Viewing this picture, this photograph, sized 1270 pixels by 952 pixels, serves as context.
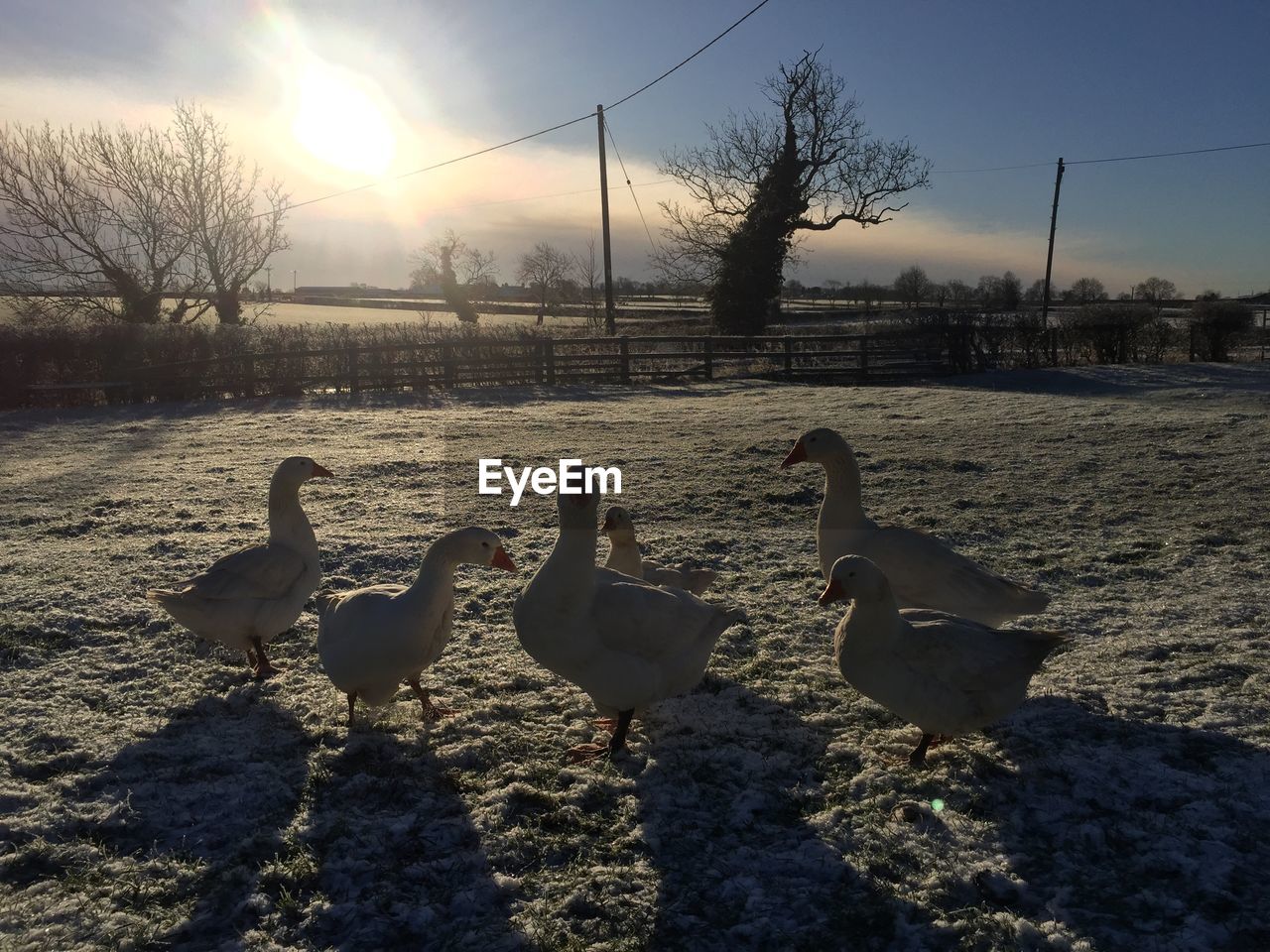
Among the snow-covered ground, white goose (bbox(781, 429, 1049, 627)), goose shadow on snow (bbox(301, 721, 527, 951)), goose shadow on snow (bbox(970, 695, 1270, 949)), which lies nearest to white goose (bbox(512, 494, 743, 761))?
the snow-covered ground

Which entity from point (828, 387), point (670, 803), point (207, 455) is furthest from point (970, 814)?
point (828, 387)

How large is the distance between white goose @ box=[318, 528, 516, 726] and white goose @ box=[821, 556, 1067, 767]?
174 centimetres

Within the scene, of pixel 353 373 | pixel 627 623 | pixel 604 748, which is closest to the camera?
pixel 627 623

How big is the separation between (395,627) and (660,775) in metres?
1.36

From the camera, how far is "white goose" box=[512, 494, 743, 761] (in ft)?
11.5

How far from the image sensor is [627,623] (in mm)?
3572

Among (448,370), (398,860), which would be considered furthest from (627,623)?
(448,370)

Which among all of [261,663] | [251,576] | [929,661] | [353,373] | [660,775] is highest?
[353,373]

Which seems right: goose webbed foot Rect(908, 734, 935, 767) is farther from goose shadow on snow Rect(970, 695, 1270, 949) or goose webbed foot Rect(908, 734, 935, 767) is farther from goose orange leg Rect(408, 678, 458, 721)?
goose orange leg Rect(408, 678, 458, 721)

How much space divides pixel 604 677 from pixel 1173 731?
8.32 feet

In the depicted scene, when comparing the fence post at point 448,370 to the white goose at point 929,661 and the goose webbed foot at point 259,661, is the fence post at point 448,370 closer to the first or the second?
the goose webbed foot at point 259,661

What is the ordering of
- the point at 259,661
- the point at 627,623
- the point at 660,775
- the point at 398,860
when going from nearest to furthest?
the point at 398,860
the point at 660,775
the point at 627,623
the point at 259,661

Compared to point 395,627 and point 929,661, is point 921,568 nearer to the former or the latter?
point 929,661

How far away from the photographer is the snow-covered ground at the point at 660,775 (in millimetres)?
2596
